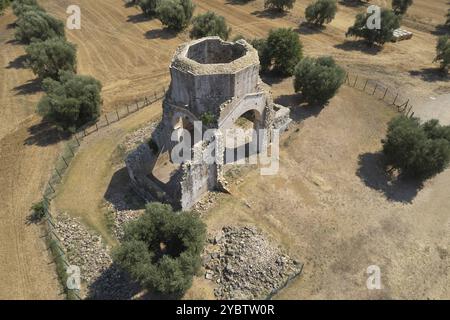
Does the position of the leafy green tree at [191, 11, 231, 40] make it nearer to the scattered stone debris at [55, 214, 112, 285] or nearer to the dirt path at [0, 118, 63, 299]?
the dirt path at [0, 118, 63, 299]

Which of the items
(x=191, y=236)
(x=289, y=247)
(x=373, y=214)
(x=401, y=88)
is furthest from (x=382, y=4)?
(x=191, y=236)

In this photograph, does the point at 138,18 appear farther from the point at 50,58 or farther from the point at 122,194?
the point at 122,194

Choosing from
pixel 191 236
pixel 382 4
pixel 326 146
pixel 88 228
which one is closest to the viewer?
pixel 191 236

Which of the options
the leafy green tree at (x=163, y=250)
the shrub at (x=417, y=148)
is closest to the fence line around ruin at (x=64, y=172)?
the leafy green tree at (x=163, y=250)

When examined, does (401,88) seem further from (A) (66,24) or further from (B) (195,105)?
(A) (66,24)

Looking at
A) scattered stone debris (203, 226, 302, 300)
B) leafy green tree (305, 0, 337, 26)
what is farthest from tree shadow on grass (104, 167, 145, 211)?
leafy green tree (305, 0, 337, 26)

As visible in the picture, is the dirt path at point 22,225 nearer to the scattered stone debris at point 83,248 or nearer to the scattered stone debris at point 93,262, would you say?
the scattered stone debris at point 83,248

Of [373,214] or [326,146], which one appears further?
[326,146]

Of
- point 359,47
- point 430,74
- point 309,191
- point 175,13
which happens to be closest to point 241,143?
point 309,191

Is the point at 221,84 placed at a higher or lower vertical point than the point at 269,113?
higher

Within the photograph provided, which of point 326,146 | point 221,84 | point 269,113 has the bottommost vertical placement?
point 326,146
